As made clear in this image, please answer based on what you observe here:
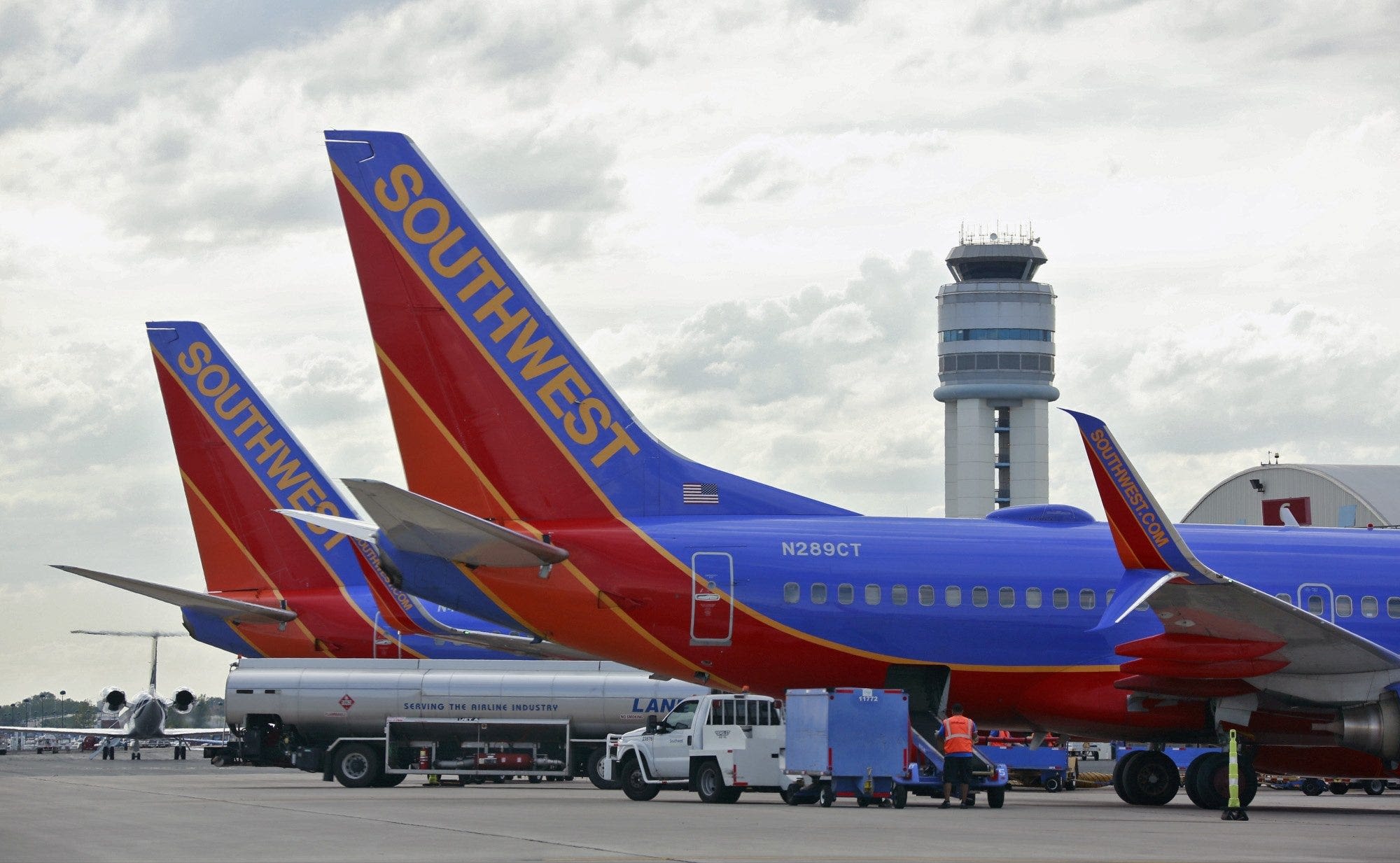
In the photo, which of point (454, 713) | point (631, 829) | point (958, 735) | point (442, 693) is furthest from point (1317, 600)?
point (442, 693)

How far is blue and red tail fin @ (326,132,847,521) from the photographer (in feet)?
84.9

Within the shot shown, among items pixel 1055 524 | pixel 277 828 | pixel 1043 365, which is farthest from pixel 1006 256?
pixel 277 828

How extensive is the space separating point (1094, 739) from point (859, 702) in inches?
211

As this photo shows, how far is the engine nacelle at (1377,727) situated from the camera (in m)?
24.8

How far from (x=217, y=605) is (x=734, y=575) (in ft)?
60.9

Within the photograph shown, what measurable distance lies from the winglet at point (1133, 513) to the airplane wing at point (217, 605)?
2190 centimetres

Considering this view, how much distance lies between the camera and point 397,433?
26.3 meters

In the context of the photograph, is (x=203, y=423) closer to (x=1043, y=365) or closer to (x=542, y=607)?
(x=542, y=607)

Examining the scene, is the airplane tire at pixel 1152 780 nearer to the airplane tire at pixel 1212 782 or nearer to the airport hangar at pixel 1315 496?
the airplane tire at pixel 1212 782

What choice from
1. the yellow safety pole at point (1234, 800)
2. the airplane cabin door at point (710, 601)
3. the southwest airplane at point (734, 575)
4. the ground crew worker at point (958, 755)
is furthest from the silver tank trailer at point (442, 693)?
the yellow safety pole at point (1234, 800)

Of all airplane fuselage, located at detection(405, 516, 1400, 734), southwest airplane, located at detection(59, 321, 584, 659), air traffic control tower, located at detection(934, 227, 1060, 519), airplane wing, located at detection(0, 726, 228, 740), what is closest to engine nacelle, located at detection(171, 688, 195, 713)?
airplane wing, located at detection(0, 726, 228, 740)

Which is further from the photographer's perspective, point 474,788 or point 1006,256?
point 1006,256

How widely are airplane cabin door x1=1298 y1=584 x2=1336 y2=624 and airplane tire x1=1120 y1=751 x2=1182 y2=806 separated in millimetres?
3256

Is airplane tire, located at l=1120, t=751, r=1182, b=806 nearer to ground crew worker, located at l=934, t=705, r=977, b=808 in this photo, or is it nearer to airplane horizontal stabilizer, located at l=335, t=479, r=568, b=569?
ground crew worker, located at l=934, t=705, r=977, b=808
